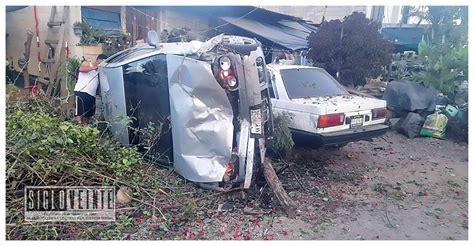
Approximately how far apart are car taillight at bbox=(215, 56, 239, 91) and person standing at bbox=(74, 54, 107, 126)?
2232 millimetres

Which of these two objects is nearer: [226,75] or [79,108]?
[226,75]

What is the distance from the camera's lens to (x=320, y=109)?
3.75m

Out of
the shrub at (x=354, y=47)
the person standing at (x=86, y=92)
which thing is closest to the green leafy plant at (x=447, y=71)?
the shrub at (x=354, y=47)

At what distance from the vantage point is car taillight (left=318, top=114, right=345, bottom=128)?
3.77 metres

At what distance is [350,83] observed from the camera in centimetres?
812

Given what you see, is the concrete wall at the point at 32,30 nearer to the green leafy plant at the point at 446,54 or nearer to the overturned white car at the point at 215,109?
the overturned white car at the point at 215,109

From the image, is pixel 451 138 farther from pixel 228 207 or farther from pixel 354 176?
pixel 228 207

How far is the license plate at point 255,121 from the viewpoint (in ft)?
9.62

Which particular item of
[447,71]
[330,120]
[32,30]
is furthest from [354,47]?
[32,30]

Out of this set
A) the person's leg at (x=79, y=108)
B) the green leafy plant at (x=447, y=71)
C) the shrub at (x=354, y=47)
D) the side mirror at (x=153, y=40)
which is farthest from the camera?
the shrub at (x=354, y=47)

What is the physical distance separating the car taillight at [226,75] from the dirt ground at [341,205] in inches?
40.9

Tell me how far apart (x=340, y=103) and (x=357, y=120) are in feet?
1.00

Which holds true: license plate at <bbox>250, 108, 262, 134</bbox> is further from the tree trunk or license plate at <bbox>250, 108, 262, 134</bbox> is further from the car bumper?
the car bumper

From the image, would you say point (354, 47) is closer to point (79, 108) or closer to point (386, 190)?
point (386, 190)
